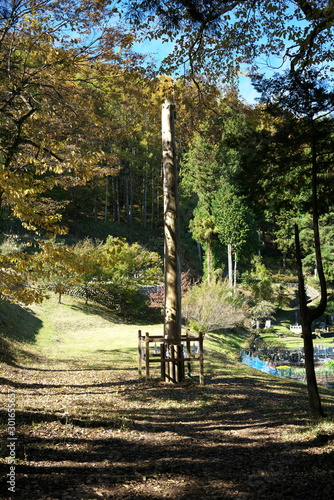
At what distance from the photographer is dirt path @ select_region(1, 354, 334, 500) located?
3439 mm

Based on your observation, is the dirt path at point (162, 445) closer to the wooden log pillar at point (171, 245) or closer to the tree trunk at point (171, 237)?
the wooden log pillar at point (171, 245)

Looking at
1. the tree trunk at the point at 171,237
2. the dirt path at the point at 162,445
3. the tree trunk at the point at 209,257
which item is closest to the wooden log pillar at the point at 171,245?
the tree trunk at the point at 171,237

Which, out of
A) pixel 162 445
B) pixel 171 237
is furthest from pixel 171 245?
pixel 162 445

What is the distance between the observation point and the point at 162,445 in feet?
15.6

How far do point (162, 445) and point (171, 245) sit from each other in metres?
4.92

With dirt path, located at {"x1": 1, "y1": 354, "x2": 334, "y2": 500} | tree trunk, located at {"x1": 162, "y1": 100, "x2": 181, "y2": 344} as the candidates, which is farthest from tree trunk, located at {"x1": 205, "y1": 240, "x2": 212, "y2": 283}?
dirt path, located at {"x1": 1, "y1": 354, "x2": 334, "y2": 500}

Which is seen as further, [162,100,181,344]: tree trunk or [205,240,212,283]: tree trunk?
[205,240,212,283]: tree trunk

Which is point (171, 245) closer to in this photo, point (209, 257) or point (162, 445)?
point (162, 445)

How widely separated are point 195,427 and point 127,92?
728cm

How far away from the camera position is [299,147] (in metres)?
6.55

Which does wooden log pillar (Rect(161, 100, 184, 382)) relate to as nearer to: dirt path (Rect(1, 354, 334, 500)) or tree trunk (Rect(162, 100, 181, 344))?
tree trunk (Rect(162, 100, 181, 344))

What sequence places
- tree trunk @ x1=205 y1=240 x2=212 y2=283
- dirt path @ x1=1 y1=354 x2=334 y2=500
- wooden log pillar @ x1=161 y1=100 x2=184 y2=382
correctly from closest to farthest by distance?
dirt path @ x1=1 y1=354 x2=334 y2=500, wooden log pillar @ x1=161 y1=100 x2=184 y2=382, tree trunk @ x1=205 y1=240 x2=212 y2=283

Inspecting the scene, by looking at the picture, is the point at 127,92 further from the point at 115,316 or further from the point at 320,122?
the point at 115,316

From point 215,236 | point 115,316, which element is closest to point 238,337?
point 115,316
